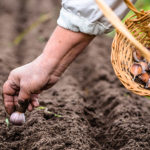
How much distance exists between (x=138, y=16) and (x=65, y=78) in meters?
2.07

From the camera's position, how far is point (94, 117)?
2.81 metres

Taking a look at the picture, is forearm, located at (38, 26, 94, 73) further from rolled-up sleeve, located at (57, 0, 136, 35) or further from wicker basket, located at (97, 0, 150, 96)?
wicker basket, located at (97, 0, 150, 96)

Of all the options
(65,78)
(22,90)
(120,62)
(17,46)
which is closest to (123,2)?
(120,62)

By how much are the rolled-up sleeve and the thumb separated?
1.78 feet

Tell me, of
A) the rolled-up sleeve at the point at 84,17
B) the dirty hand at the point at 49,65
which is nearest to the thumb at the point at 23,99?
the dirty hand at the point at 49,65

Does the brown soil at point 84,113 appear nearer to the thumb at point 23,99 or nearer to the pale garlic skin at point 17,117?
the pale garlic skin at point 17,117

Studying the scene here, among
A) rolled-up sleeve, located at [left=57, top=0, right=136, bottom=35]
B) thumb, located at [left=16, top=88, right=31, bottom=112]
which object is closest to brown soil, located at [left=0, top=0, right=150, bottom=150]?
thumb, located at [left=16, top=88, right=31, bottom=112]

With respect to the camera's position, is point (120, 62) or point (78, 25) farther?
point (120, 62)

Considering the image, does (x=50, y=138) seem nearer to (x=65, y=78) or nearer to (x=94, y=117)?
(x=94, y=117)

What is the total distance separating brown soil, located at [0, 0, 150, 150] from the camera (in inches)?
83.4

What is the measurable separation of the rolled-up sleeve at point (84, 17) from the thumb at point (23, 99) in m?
0.54

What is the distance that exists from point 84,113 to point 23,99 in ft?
3.29

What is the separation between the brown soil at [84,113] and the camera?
83.4 inches

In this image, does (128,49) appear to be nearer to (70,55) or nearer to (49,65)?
(70,55)
